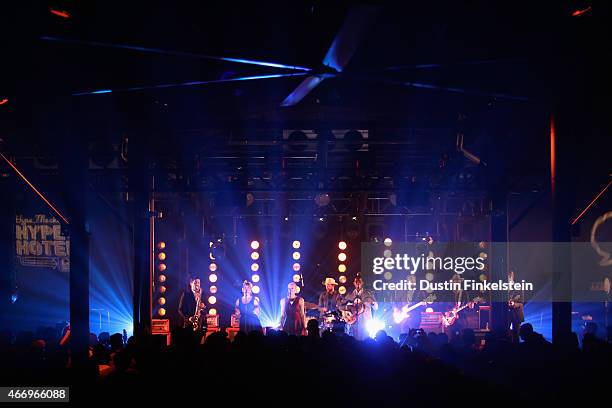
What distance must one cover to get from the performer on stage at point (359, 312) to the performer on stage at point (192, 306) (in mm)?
3704

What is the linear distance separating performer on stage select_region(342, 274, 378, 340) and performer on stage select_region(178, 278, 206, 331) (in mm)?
3704

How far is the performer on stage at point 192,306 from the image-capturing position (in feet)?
45.2

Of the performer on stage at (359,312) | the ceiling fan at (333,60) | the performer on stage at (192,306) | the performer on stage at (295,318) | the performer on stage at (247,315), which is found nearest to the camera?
the ceiling fan at (333,60)

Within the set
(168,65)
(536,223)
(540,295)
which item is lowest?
(540,295)

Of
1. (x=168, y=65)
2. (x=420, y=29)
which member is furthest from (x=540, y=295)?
(x=168, y=65)

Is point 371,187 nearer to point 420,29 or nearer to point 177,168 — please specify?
point 177,168

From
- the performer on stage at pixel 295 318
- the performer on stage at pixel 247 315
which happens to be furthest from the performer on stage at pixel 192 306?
the performer on stage at pixel 295 318

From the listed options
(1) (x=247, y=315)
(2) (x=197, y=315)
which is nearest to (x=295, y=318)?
(1) (x=247, y=315)

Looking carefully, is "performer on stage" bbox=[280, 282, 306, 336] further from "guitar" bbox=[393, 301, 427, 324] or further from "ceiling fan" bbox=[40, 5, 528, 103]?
"ceiling fan" bbox=[40, 5, 528, 103]

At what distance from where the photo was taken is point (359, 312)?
14477 millimetres

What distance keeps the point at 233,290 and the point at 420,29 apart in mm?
12254

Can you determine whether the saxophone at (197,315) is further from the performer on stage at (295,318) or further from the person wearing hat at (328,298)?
the person wearing hat at (328,298)

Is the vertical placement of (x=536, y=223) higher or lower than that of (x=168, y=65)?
lower

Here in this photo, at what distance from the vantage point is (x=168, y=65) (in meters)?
7.87
